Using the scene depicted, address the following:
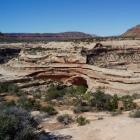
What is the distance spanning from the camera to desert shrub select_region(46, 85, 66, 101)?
26534mm

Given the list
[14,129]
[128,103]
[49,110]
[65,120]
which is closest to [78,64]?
[49,110]

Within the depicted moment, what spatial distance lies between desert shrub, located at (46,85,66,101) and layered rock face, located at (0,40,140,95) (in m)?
1.51

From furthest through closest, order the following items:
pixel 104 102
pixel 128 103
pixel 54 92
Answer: pixel 54 92 → pixel 104 102 → pixel 128 103

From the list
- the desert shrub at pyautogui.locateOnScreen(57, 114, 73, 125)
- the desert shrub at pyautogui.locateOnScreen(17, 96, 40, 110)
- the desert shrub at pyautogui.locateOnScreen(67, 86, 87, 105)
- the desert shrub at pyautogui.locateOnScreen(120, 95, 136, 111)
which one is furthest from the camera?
the desert shrub at pyautogui.locateOnScreen(67, 86, 87, 105)

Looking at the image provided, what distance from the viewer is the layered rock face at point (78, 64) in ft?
91.1

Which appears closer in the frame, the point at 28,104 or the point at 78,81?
the point at 28,104

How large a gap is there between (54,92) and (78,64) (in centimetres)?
336

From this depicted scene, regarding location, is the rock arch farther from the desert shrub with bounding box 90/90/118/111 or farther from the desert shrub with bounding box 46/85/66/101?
the desert shrub with bounding box 90/90/118/111

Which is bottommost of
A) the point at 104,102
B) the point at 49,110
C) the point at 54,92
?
the point at 54,92

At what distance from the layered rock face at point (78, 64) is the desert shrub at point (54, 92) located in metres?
1.51

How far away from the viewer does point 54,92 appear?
27250mm

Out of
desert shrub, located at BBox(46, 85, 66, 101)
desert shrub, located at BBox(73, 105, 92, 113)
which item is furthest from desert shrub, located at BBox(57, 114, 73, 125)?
→ desert shrub, located at BBox(46, 85, 66, 101)

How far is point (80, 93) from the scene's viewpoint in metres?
27.7

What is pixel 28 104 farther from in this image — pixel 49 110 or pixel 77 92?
pixel 77 92
